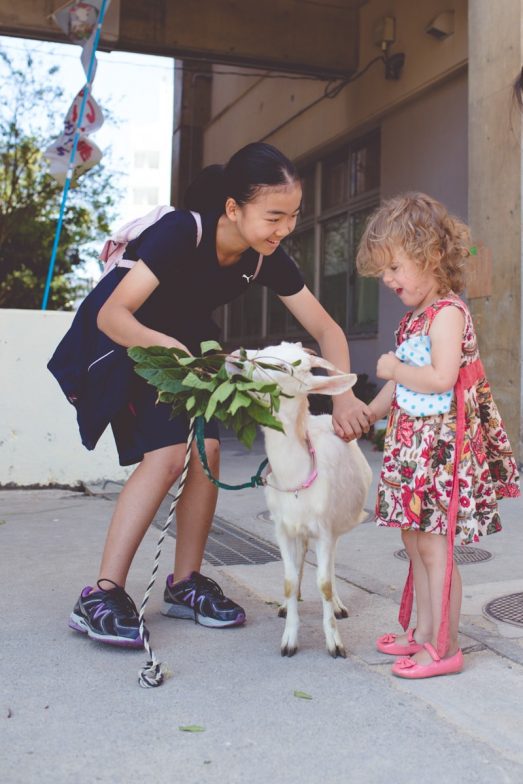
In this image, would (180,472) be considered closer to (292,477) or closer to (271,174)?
(292,477)

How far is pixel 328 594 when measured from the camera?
2.86 meters

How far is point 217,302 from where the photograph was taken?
3.23 m

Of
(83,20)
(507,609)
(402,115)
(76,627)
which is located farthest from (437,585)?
(402,115)

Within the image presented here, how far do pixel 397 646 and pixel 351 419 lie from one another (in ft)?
2.54

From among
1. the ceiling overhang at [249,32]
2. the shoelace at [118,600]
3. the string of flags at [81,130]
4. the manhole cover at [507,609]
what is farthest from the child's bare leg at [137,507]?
the ceiling overhang at [249,32]

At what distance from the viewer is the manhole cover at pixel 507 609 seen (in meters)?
3.16

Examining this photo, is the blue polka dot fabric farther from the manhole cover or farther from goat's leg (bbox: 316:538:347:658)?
the manhole cover

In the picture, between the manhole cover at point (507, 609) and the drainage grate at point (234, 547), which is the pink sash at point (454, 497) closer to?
the manhole cover at point (507, 609)

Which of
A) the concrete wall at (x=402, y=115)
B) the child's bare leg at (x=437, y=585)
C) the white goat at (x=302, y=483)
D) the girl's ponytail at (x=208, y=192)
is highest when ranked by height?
the concrete wall at (x=402, y=115)

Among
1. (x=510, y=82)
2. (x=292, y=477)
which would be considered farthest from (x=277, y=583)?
(x=510, y=82)

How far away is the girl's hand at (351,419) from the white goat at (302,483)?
0.09 metres

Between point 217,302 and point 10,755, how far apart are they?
5.66ft

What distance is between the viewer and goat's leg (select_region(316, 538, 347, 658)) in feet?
9.29

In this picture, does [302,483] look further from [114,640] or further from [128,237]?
[128,237]
